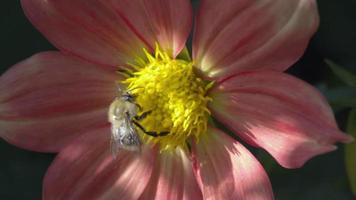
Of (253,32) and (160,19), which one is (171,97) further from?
(253,32)

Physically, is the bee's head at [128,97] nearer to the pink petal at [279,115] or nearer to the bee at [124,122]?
the bee at [124,122]

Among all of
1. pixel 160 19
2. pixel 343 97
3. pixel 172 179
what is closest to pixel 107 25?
pixel 160 19

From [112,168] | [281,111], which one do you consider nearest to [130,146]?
[112,168]

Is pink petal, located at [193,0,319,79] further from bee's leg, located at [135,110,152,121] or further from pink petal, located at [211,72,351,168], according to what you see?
bee's leg, located at [135,110,152,121]

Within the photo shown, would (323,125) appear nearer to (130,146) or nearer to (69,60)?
(130,146)

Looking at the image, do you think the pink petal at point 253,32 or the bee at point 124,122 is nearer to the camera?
the pink petal at point 253,32

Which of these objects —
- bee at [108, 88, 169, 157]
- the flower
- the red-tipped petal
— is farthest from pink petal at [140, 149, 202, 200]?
the red-tipped petal

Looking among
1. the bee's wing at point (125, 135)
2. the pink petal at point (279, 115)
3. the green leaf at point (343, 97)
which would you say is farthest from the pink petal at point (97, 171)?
the green leaf at point (343, 97)
